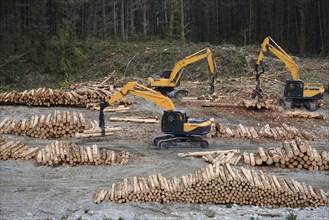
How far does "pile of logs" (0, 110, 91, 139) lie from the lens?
16.9 m

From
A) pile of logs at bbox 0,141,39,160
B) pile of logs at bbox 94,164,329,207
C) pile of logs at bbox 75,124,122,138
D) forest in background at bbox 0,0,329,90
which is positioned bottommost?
pile of logs at bbox 94,164,329,207

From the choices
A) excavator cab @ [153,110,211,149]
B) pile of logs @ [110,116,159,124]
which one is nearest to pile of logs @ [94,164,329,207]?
excavator cab @ [153,110,211,149]

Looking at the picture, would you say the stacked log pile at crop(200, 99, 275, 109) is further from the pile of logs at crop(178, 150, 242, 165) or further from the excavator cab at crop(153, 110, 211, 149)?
the pile of logs at crop(178, 150, 242, 165)

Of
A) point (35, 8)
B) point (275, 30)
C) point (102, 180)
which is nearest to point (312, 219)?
point (102, 180)

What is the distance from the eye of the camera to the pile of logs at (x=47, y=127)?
1686 cm

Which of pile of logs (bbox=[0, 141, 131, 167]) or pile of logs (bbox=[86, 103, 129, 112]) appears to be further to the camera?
pile of logs (bbox=[86, 103, 129, 112])

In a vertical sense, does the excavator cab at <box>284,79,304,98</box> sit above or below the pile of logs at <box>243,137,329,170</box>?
above

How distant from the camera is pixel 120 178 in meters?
12.8

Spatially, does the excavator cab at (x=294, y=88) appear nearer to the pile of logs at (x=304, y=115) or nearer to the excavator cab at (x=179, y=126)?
the pile of logs at (x=304, y=115)

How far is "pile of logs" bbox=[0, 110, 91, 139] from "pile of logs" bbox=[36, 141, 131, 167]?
2468 mm

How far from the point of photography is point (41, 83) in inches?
1150

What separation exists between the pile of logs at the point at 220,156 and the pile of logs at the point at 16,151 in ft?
14.7

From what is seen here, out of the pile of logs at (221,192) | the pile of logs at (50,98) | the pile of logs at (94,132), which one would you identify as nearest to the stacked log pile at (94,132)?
the pile of logs at (94,132)

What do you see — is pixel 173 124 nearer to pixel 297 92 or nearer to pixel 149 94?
pixel 149 94
